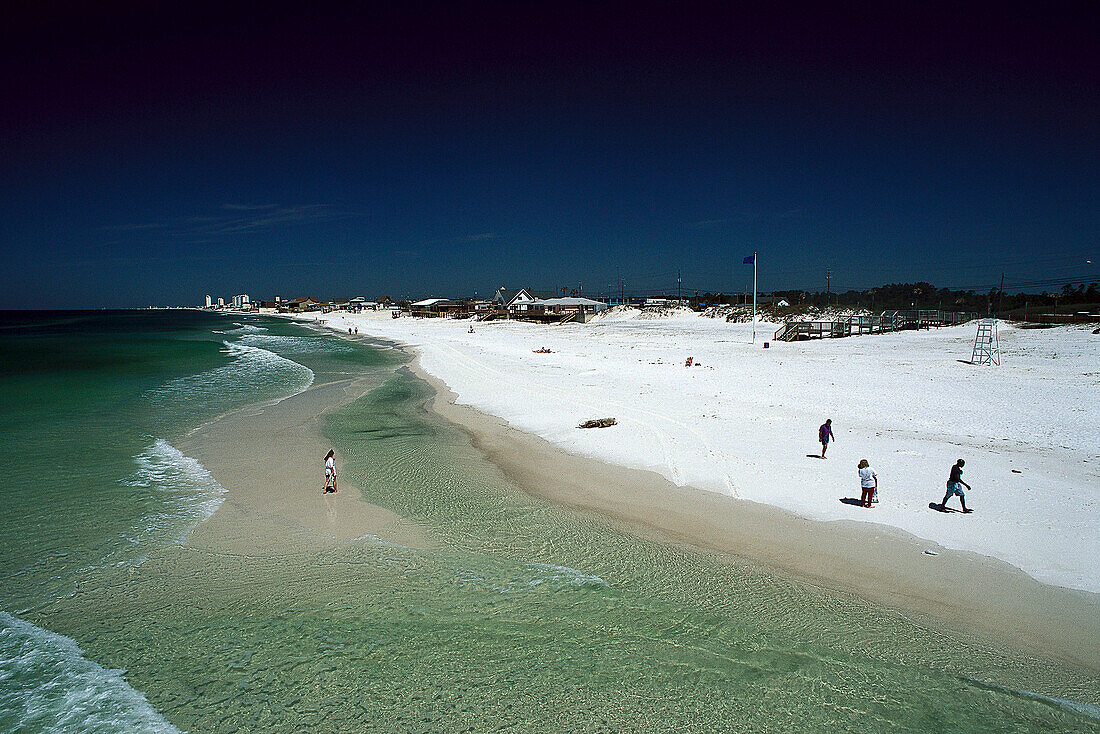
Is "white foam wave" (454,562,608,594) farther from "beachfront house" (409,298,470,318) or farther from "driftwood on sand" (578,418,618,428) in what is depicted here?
"beachfront house" (409,298,470,318)

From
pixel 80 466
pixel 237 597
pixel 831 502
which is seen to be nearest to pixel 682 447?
pixel 831 502

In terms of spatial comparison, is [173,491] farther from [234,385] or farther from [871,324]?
[871,324]

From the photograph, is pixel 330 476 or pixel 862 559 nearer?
pixel 862 559

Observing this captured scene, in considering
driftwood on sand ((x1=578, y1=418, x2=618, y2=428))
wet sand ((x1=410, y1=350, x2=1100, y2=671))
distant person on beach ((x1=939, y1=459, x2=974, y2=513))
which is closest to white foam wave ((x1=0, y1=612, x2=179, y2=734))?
wet sand ((x1=410, y1=350, x2=1100, y2=671))

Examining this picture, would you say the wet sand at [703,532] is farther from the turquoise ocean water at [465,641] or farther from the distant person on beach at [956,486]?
the distant person on beach at [956,486]

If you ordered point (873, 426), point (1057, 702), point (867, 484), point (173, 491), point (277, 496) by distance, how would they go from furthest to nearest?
point (873, 426), point (173, 491), point (277, 496), point (867, 484), point (1057, 702)

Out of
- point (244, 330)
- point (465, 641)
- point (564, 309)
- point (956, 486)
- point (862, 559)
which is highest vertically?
point (564, 309)

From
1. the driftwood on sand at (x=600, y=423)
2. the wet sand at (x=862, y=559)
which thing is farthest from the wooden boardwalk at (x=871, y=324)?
the wet sand at (x=862, y=559)

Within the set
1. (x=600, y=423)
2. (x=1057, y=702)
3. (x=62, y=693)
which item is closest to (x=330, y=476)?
(x=62, y=693)
